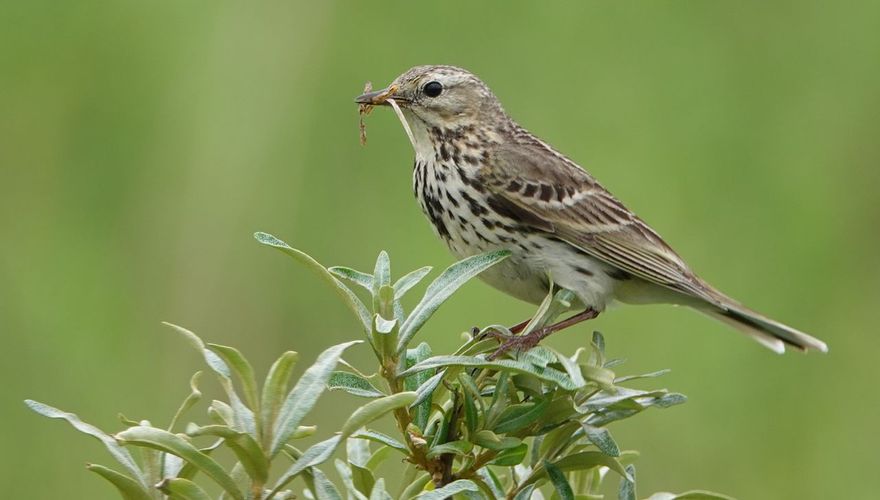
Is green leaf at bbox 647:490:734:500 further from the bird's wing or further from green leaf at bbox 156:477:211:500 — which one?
the bird's wing

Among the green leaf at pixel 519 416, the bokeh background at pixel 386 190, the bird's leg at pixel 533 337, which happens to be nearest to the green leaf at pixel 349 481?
the green leaf at pixel 519 416

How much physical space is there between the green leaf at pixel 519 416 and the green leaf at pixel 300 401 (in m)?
0.33

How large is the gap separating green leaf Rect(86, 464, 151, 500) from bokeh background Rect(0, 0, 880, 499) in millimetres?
2445

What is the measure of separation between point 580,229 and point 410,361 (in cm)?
146

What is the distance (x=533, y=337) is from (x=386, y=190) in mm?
2266

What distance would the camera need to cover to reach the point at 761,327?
3559mm

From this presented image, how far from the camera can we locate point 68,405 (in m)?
4.41

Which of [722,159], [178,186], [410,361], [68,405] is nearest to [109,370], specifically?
[68,405]

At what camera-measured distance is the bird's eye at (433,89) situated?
374 cm

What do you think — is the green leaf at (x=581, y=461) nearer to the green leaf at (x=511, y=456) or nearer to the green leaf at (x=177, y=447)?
the green leaf at (x=511, y=456)

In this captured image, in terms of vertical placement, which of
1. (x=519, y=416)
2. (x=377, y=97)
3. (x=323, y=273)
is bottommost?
(x=519, y=416)

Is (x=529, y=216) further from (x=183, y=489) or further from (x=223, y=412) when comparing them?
(x=183, y=489)

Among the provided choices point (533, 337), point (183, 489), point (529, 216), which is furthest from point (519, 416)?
point (529, 216)

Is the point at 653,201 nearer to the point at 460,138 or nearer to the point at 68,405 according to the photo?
the point at 460,138
